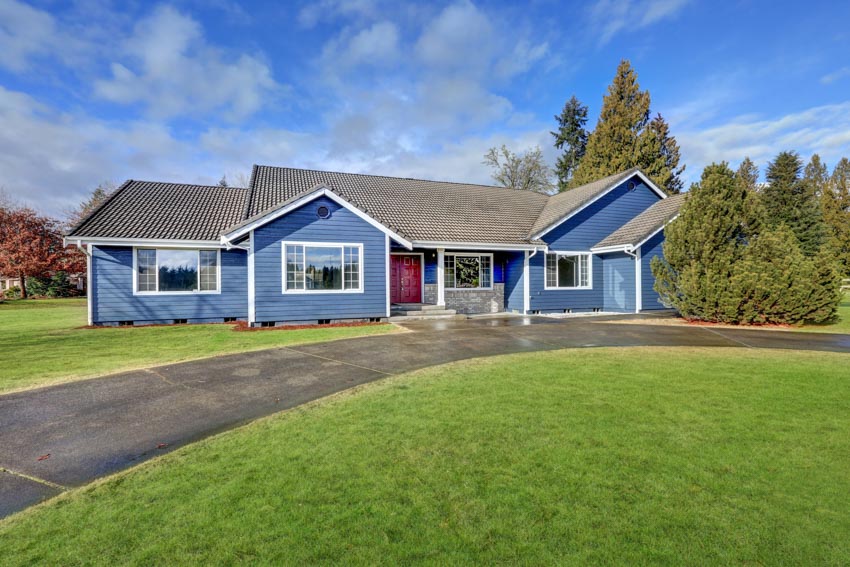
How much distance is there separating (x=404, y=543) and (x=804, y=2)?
723 inches

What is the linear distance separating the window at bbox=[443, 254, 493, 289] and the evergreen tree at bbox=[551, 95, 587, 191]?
2703cm

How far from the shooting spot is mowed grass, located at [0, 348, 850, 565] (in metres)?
2.49

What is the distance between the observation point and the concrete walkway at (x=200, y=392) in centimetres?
403

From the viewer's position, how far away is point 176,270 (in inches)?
583

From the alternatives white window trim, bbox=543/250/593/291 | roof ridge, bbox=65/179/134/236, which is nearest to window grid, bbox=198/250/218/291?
roof ridge, bbox=65/179/134/236

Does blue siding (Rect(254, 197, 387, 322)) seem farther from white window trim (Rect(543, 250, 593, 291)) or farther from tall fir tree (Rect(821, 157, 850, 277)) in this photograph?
tall fir tree (Rect(821, 157, 850, 277))

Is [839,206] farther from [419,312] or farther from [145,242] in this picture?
[145,242]

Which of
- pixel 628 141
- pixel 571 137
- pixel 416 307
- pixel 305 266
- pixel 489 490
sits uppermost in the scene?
pixel 571 137

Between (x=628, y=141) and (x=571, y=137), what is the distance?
8.52m

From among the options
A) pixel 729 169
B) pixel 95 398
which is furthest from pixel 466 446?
pixel 729 169

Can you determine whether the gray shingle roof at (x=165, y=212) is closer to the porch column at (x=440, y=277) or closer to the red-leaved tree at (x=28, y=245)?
the porch column at (x=440, y=277)

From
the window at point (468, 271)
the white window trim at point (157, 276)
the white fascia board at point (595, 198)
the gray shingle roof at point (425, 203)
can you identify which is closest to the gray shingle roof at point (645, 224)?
the white fascia board at point (595, 198)

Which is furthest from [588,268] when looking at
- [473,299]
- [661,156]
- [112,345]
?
[661,156]

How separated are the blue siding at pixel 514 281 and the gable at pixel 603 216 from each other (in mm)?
1561
